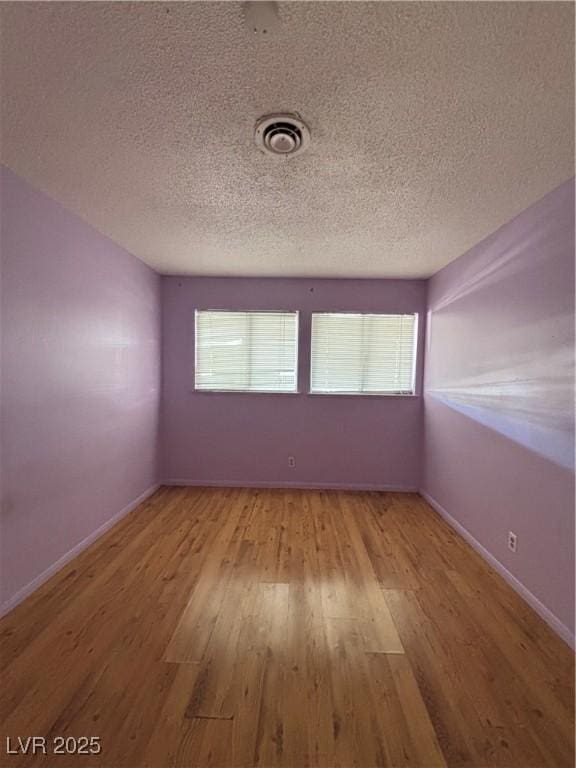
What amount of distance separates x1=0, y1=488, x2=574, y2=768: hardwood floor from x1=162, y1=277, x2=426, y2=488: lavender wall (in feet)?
4.12

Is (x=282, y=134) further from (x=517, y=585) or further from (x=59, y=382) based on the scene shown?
(x=517, y=585)

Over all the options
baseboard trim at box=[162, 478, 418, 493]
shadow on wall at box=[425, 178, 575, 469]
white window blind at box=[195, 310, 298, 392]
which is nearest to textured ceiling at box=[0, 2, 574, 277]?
shadow on wall at box=[425, 178, 575, 469]

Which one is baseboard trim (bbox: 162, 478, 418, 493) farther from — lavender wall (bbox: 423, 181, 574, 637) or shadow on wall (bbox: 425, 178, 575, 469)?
shadow on wall (bbox: 425, 178, 575, 469)

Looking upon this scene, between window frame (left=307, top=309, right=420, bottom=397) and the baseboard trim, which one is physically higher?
window frame (left=307, top=309, right=420, bottom=397)

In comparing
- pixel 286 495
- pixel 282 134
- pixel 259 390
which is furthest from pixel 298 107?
pixel 286 495

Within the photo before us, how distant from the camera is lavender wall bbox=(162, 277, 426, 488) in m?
3.63

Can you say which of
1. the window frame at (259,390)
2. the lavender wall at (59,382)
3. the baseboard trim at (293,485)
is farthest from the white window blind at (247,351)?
the baseboard trim at (293,485)

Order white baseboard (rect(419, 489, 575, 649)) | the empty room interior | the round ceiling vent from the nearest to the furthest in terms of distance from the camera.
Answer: the empty room interior
the round ceiling vent
white baseboard (rect(419, 489, 575, 649))

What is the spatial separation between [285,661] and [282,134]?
2.36 metres

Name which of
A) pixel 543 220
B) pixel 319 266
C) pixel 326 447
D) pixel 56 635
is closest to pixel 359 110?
pixel 543 220

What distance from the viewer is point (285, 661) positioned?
145 centimetres

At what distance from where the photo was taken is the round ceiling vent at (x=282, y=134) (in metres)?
1.32

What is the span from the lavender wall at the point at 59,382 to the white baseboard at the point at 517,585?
297 cm

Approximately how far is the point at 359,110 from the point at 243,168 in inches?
25.1
